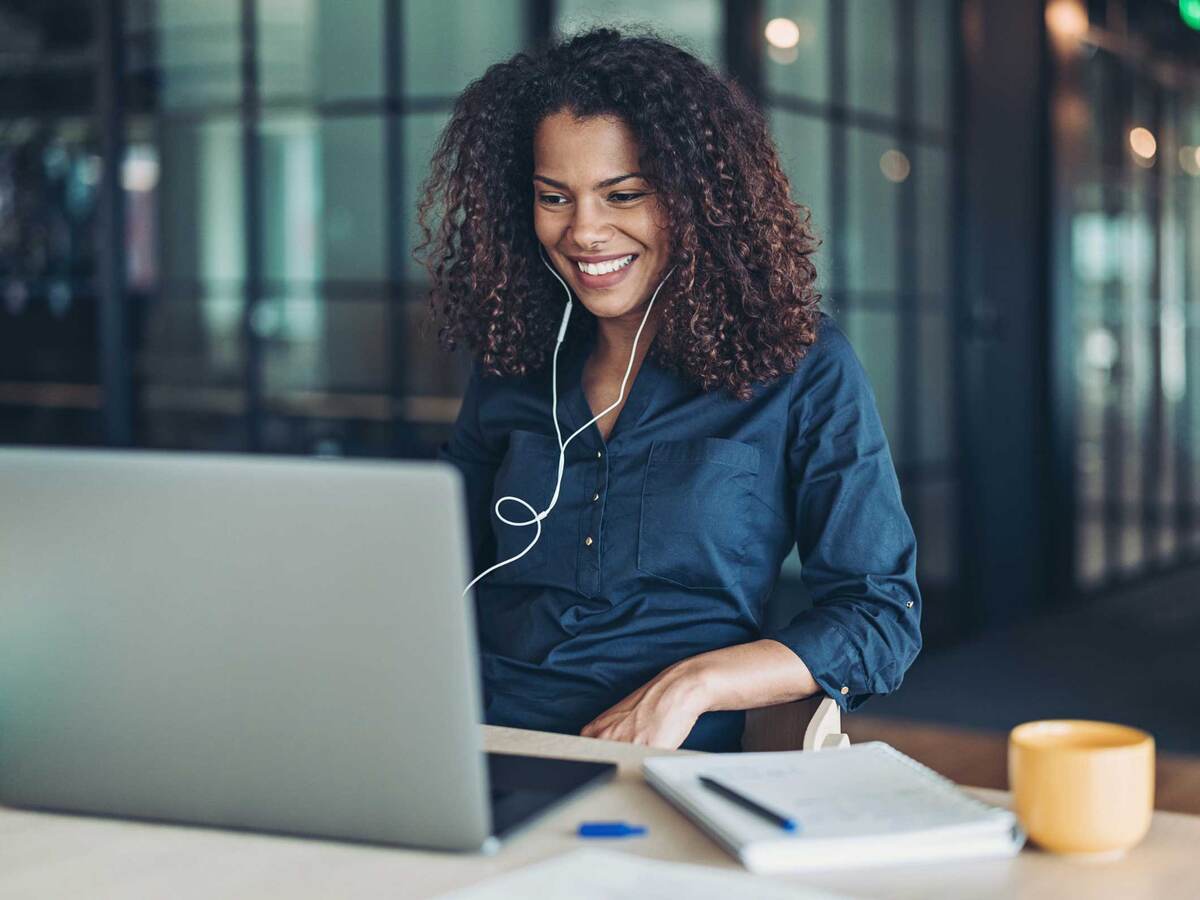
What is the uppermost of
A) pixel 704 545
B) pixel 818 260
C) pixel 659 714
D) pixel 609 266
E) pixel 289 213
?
pixel 289 213

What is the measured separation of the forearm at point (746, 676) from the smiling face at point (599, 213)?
46 cm

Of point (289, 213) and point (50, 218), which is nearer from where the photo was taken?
point (289, 213)

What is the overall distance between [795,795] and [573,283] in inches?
34.9

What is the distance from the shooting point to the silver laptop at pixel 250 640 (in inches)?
35.3

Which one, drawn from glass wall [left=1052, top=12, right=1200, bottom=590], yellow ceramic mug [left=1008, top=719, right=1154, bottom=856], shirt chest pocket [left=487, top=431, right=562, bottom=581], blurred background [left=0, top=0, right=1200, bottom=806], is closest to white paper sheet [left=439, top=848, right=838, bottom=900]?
yellow ceramic mug [left=1008, top=719, right=1154, bottom=856]

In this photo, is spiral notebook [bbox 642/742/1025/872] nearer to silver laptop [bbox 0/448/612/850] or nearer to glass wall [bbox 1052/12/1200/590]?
silver laptop [bbox 0/448/612/850]

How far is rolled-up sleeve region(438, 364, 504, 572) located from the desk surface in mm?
797

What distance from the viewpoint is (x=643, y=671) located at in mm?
1637

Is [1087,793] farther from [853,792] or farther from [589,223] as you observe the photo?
[589,223]

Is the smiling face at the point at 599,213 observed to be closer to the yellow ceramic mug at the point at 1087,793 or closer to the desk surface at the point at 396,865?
the desk surface at the point at 396,865

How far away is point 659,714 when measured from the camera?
1.46 meters

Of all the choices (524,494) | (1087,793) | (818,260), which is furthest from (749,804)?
(818,260)

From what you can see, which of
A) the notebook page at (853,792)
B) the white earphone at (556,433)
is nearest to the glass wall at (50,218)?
the white earphone at (556,433)

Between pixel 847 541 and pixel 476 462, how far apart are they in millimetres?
529
